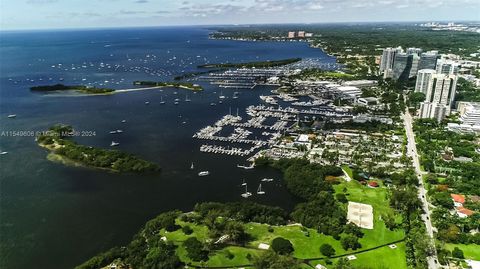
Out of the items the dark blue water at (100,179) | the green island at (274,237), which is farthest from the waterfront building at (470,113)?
the dark blue water at (100,179)

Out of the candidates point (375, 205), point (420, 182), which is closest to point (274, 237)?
point (375, 205)

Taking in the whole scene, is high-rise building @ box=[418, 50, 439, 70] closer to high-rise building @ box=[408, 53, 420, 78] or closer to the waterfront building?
high-rise building @ box=[408, 53, 420, 78]

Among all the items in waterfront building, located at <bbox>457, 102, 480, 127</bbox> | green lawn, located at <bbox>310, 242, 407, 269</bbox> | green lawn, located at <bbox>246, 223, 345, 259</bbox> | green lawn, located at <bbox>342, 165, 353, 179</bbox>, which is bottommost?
green lawn, located at <bbox>310, 242, 407, 269</bbox>

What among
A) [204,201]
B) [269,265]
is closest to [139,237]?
[204,201]

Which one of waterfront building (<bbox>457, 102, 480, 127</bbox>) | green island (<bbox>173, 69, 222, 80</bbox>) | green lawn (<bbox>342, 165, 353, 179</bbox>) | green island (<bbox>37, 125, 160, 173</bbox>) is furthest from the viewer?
green island (<bbox>173, 69, 222, 80</bbox>)

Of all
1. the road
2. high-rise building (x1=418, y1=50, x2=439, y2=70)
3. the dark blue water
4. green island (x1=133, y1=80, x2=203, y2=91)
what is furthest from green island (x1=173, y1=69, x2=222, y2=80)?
the road

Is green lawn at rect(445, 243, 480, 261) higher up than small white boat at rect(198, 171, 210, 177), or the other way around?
small white boat at rect(198, 171, 210, 177)

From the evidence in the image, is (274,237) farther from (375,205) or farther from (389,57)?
(389,57)
